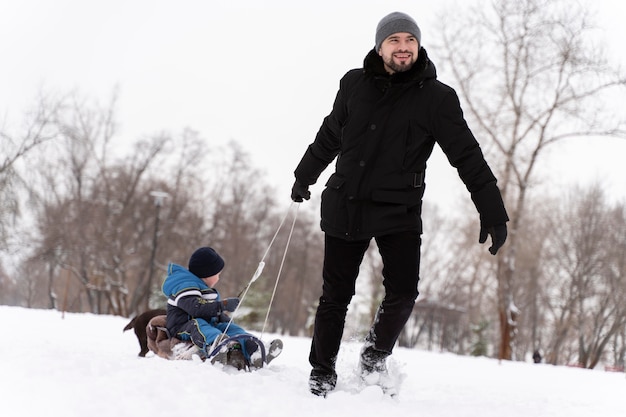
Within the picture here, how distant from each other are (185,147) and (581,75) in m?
21.2

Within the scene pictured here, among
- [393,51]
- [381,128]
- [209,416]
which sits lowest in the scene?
[209,416]

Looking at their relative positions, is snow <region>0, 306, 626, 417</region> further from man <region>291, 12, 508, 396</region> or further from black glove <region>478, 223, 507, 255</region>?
black glove <region>478, 223, 507, 255</region>

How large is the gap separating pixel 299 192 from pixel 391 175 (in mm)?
762

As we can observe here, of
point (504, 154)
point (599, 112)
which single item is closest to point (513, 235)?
point (504, 154)

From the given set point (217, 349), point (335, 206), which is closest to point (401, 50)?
point (335, 206)

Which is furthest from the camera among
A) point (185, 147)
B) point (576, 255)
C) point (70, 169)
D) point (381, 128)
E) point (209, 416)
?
point (185, 147)

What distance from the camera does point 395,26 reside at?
3.08 meters

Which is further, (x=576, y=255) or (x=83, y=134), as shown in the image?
(x=83, y=134)

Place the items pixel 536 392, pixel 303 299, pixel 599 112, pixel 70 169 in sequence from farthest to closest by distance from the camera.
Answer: pixel 303 299 < pixel 70 169 < pixel 599 112 < pixel 536 392

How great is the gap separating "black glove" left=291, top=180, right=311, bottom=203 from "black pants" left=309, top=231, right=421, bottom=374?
44cm

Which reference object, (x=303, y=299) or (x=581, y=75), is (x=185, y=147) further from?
(x=581, y=75)

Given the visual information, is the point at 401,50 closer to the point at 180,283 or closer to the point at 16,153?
the point at 180,283

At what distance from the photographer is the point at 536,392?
430 centimetres

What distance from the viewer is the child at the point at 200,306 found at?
13.4 feet
